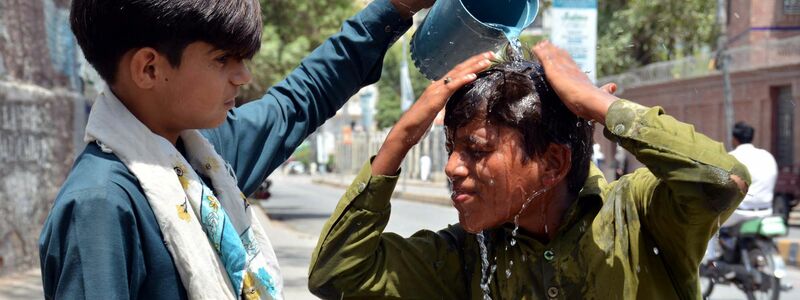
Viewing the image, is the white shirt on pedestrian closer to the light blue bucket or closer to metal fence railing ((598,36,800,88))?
the light blue bucket

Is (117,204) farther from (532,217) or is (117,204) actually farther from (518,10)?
(518,10)

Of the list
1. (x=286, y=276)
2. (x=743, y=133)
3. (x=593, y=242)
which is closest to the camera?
(x=593, y=242)

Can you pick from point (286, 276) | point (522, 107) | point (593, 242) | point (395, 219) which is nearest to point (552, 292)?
point (593, 242)

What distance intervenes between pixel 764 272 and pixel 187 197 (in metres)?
6.77

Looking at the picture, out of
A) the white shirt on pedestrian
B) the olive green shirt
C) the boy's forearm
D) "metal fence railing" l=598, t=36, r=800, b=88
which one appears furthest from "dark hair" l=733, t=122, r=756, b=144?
"metal fence railing" l=598, t=36, r=800, b=88

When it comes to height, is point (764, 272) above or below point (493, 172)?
below

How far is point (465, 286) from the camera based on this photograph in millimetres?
2037

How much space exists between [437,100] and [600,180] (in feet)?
1.25

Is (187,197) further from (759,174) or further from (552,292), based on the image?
(759,174)

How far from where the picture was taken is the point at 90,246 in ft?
4.98

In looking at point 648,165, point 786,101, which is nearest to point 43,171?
point 648,165

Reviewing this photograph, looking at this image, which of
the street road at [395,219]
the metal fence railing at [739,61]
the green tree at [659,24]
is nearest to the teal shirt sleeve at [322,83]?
the green tree at [659,24]

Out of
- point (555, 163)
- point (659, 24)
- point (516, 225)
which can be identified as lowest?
point (659, 24)

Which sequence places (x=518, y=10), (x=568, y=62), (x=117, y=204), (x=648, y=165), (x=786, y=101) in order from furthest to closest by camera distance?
(x=786, y=101) < (x=518, y=10) < (x=568, y=62) < (x=648, y=165) < (x=117, y=204)
